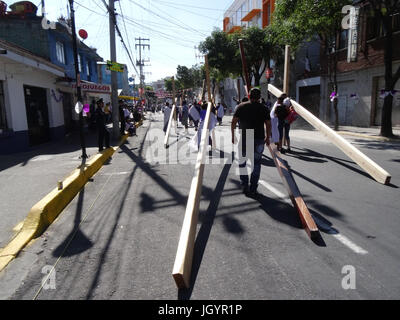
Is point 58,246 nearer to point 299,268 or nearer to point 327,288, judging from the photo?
point 299,268

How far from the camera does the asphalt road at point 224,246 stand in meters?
2.73

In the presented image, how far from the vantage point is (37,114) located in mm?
13648

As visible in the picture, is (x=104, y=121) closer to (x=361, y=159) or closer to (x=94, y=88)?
(x=94, y=88)

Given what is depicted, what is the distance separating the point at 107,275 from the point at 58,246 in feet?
3.75

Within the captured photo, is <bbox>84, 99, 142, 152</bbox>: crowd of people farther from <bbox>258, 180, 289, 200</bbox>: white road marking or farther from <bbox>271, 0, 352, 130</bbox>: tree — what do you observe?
<bbox>271, 0, 352, 130</bbox>: tree

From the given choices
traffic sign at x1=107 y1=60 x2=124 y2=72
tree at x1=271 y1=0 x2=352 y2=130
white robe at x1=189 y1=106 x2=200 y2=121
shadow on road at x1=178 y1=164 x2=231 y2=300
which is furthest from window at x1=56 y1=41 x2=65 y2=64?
shadow on road at x1=178 y1=164 x2=231 y2=300

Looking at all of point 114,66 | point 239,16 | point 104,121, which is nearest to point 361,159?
point 104,121

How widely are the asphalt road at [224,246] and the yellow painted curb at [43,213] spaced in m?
0.11

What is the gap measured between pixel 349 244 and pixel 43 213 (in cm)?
413

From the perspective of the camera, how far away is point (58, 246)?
3.77 metres

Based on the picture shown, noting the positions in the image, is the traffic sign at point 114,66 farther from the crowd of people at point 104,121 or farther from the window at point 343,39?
the window at point 343,39

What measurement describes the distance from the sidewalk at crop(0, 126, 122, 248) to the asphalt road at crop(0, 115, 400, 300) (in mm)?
567
